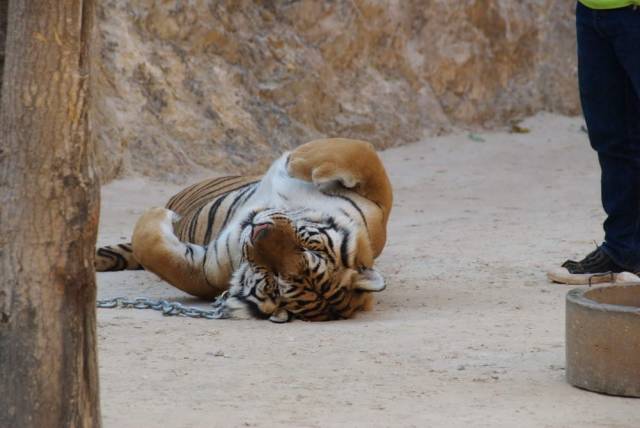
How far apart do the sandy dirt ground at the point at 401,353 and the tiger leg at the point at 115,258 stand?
0.11 meters

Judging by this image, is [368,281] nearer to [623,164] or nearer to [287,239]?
[287,239]

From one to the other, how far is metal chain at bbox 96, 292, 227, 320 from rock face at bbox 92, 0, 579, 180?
12.7 ft

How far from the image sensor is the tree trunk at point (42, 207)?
8.80 ft

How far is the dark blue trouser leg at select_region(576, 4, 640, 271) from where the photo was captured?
5.53 meters

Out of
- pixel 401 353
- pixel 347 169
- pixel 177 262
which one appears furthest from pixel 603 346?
pixel 177 262

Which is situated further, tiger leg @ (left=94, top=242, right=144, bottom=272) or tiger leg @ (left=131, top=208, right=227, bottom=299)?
tiger leg @ (left=94, top=242, right=144, bottom=272)

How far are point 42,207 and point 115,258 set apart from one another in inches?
144

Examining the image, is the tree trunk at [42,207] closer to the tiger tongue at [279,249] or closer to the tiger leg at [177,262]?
the tiger tongue at [279,249]

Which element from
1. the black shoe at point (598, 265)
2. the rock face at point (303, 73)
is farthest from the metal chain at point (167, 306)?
the rock face at point (303, 73)

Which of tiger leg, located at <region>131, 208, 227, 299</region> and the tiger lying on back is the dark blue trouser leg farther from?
tiger leg, located at <region>131, 208, 227, 299</region>

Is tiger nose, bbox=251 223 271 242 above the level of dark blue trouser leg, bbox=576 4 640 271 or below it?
below

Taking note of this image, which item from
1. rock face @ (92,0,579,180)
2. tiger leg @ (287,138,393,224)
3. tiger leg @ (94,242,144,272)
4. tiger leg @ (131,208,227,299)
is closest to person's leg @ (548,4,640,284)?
tiger leg @ (287,138,393,224)

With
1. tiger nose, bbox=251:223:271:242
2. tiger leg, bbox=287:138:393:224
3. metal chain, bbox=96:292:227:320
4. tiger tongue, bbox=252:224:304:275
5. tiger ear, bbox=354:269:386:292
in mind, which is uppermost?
tiger leg, bbox=287:138:393:224

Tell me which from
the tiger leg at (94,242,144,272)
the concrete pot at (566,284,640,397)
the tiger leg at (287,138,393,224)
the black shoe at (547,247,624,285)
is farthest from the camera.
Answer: the tiger leg at (94,242,144,272)
